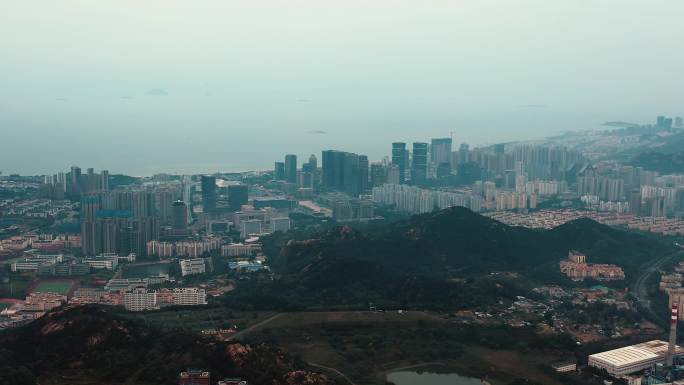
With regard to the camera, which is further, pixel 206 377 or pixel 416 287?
pixel 416 287

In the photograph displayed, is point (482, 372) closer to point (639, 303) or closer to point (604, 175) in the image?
point (639, 303)

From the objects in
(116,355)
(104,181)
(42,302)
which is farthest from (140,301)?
(104,181)

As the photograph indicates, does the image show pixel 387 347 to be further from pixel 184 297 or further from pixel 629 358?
pixel 184 297

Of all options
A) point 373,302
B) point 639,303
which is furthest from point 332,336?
point 639,303

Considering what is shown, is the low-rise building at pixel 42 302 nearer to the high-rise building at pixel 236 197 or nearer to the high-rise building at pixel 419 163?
the high-rise building at pixel 236 197

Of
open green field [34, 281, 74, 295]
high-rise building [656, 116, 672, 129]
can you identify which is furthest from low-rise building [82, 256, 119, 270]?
high-rise building [656, 116, 672, 129]

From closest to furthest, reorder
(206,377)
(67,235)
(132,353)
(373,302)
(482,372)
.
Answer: (206,377)
(132,353)
(482,372)
(373,302)
(67,235)
